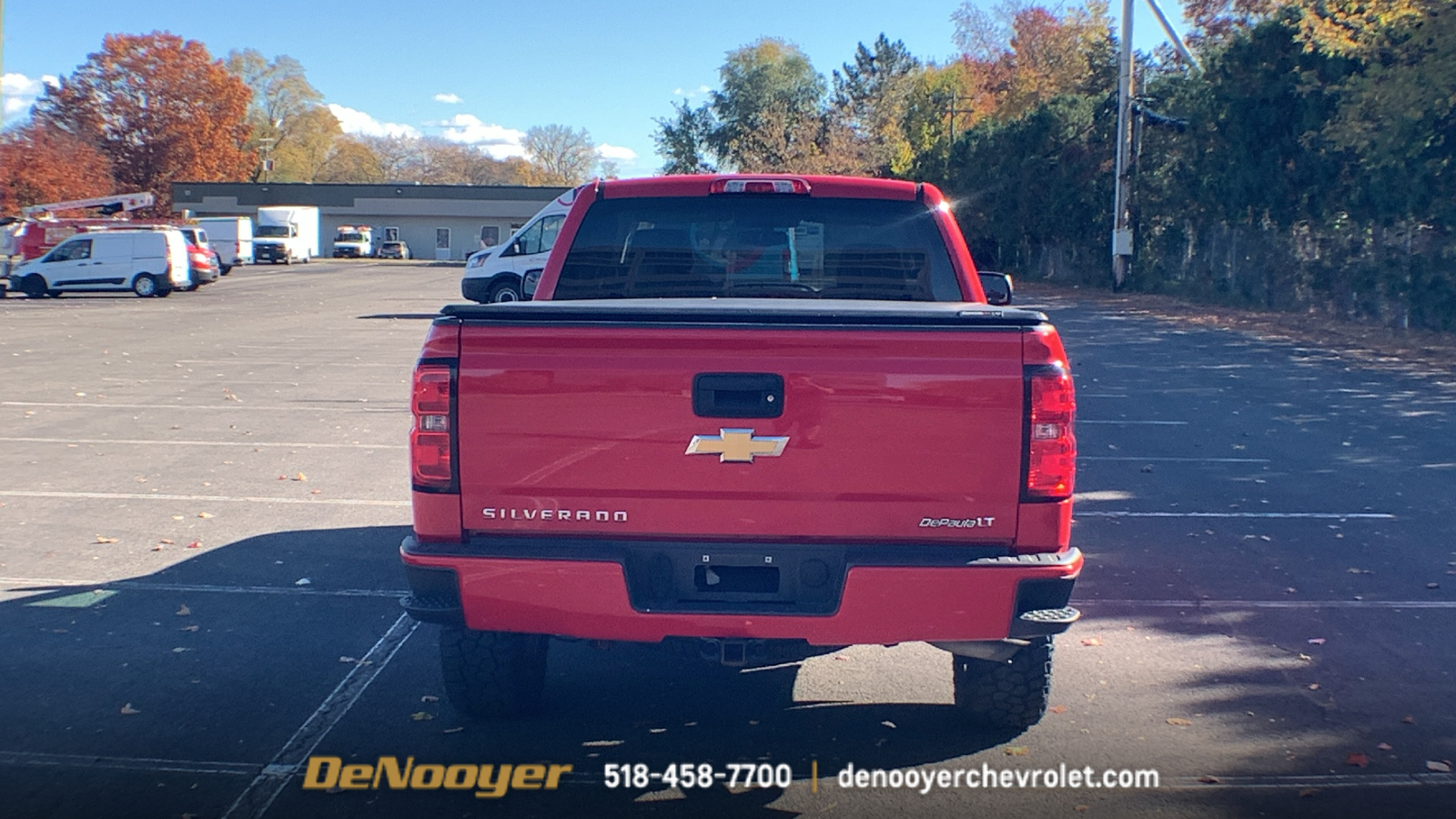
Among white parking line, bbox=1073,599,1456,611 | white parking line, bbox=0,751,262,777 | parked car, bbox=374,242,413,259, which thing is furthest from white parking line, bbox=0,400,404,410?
parked car, bbox=374,242,413,259

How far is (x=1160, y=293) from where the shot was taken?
1320 inches

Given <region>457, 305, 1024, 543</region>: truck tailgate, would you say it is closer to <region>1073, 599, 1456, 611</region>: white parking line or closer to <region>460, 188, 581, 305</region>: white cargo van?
<region>1073, 599, 1456, 611</region>: white parking line

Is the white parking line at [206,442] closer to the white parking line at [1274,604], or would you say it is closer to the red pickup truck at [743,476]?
the white parking line at [1274,604]

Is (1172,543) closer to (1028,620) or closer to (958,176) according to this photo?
(1028,620)

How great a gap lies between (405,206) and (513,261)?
66.2 metres

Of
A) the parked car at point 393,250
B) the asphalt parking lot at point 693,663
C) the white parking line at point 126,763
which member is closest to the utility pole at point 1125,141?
the asphalt parking lot at point 693,663

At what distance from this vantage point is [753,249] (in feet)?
18.8

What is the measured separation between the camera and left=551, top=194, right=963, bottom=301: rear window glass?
566 cm

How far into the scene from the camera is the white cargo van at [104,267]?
115 ft

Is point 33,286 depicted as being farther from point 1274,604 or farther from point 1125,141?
point 1274,604

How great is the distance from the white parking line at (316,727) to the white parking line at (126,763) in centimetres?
10

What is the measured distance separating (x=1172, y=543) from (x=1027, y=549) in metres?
4.07

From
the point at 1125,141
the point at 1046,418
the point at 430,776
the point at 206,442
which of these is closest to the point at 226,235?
the point at 1125,141

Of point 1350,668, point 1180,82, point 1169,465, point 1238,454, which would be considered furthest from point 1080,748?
point 1180,82
